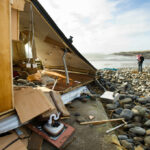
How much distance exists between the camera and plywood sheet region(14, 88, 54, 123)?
2088mm

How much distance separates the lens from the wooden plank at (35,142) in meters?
1.95

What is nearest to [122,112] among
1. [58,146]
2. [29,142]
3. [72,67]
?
[58,146]

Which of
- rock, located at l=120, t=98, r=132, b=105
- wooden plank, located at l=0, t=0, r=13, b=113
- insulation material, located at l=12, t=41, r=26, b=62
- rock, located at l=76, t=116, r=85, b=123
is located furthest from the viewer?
insulation material, located at l=12, t=41, r=26, b=62

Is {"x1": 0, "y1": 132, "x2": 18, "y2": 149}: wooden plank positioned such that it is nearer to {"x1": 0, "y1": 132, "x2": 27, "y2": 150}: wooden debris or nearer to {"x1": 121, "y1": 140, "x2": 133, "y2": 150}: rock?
{"x1": 0, "y1": 132, "x2": 27, "y2": 150}: wooden debris

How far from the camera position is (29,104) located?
7.38 feet

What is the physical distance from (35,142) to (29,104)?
0.71 meters

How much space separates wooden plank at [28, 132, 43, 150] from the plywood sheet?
0.41m

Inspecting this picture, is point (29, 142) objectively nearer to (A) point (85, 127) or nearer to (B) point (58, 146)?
(B) point (58, 146)

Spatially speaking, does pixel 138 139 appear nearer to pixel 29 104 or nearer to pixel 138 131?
pixel 138 131

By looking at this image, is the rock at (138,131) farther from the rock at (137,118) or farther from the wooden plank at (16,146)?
the wooden plank at (16,146)

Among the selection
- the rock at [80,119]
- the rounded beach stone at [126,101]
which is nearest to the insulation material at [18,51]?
the rock at [80,119]

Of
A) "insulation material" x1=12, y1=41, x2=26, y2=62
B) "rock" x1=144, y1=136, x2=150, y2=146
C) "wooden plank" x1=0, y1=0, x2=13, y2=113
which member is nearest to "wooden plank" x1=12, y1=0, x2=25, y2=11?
"wooden plank" x1=0, y1=0, x2=13, y2=113

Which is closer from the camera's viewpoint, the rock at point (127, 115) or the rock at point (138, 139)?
the rock at point (138, 139)

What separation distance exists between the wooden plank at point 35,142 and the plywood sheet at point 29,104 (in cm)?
41
